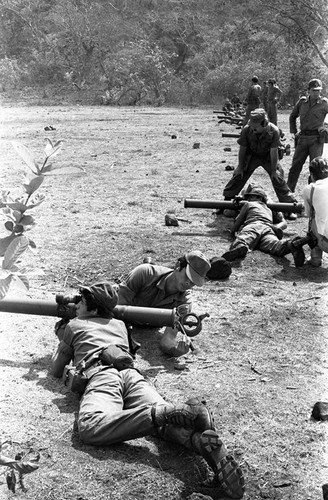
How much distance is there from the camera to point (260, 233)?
25.4ft

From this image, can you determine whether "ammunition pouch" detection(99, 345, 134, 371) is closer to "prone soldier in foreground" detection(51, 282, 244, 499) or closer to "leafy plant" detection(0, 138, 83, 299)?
"prone soldier in foreground" detection(51, 282, 244, 499)

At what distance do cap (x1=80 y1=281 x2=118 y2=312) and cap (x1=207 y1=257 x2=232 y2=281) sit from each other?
217cm

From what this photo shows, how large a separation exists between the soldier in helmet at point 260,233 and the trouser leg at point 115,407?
3.30m

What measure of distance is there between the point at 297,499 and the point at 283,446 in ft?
1.53

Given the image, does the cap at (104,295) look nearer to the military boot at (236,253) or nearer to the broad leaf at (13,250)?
the military boot at (236,253)

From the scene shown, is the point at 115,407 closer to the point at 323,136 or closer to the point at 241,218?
the point at 241,218

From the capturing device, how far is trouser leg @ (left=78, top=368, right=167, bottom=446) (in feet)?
12.1

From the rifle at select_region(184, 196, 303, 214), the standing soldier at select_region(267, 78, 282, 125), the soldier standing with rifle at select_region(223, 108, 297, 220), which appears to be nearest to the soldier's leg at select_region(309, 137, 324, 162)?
the soldier standing with rifle at select_region(223, 108, 297, 220)

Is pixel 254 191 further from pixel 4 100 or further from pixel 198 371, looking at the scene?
pixel 4 100

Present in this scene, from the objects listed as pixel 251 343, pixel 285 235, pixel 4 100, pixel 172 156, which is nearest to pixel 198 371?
pixel 251 343

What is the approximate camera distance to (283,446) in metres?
3.85

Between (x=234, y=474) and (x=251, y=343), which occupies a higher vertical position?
(x=234, y=474)

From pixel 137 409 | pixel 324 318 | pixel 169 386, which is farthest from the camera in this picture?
pixel 324 318

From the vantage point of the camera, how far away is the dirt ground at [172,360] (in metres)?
3.53
